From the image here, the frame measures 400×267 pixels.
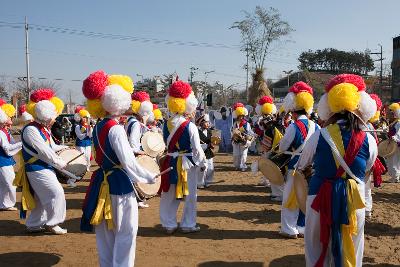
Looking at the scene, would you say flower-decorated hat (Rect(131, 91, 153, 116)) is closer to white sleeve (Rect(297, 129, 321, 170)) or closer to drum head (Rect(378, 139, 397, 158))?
drum head (Rect(378, 139, 397, 158))

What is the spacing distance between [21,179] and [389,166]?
30.6ft

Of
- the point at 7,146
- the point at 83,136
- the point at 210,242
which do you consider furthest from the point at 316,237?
the point at 83,136

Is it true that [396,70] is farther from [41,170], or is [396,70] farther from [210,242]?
[41,170]

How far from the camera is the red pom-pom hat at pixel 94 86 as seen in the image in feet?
13.4

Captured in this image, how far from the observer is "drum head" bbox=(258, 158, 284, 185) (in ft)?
19.4

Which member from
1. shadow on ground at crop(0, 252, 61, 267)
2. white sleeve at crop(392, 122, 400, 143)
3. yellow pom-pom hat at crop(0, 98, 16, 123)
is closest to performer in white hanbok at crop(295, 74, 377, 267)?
shadow on ground at crop(0, 252, 61, 267)

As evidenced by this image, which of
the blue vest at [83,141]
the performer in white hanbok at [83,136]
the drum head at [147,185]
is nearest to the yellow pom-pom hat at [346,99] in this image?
the drum head at [147,185]

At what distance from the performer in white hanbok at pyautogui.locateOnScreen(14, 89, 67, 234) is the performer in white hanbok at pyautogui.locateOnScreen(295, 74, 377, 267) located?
12.0 ft

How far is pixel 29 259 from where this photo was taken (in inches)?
205

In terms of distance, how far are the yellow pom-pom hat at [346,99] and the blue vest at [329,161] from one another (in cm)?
23

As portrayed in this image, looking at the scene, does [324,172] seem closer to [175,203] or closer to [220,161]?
[175,203]

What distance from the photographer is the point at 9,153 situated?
752cm

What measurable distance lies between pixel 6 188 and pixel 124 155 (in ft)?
16.0

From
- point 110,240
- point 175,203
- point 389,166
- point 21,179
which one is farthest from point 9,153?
point 389,166
